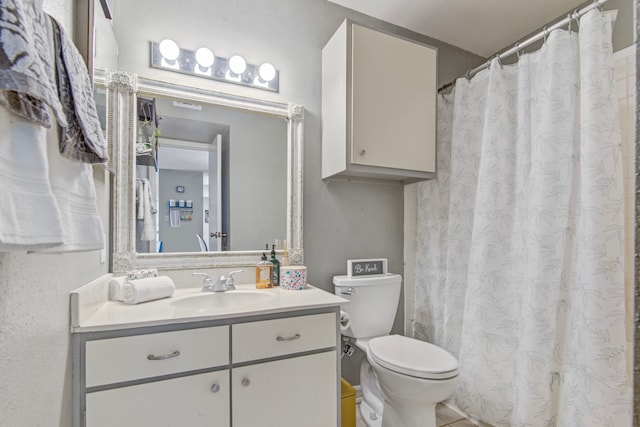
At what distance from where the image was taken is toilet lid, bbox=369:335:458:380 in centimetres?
134

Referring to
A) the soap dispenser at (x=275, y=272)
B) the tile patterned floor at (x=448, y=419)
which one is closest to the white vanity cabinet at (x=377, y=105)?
the soap dispenser at (x=275, y=272)

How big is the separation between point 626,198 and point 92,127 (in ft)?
7.10

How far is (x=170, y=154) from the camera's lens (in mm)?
1579

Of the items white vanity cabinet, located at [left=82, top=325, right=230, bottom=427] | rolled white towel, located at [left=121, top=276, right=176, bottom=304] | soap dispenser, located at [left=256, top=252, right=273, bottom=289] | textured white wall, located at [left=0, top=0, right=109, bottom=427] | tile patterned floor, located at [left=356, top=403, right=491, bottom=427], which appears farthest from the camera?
tile patterned floor, located at [left=356, top=403, right=491, bottom=427]

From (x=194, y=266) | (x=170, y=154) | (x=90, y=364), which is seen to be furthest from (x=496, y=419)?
(x=170, y=154)

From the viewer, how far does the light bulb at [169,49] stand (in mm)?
1567

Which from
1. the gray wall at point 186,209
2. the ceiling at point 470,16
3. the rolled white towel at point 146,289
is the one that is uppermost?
the ceiling at point 470,16

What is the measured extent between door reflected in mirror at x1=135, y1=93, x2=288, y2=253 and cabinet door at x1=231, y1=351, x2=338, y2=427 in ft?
2.33

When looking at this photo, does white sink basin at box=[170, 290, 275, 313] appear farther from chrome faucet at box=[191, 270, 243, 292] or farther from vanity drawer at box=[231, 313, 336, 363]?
vanity drawer at box=[231, 313, 336, 363]

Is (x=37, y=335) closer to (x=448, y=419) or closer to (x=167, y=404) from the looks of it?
(x=167, y=404)

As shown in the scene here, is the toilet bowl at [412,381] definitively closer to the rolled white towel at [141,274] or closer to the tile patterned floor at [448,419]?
the tile patterned floor at [448,419]

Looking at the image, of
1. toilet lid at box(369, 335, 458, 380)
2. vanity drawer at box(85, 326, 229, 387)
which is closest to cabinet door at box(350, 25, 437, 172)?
toilet lid at box(369, 335, 458, 380)

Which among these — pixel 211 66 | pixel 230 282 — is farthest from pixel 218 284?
pixel 211 66

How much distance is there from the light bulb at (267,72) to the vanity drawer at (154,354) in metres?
1.38
